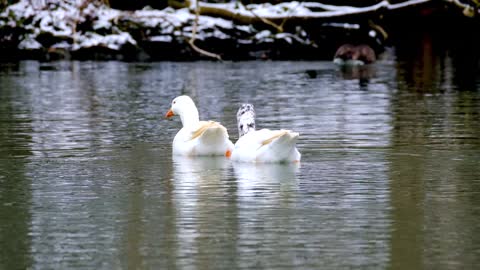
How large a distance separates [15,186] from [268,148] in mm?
2510

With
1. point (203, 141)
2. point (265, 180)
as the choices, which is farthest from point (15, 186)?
point (203, 141)

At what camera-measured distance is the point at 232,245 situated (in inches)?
336

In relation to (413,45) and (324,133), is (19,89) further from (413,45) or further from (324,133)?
(413,45)

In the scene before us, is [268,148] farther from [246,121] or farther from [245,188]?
[245,188]

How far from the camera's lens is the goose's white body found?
12.6m

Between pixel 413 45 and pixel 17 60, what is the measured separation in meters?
12.8

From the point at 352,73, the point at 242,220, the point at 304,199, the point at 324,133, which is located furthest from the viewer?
the point at 352,73

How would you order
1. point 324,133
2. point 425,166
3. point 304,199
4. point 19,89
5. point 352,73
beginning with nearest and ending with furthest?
point 304,199 < point 425,166 < point 324,133 < point 19,89 < point 352,73

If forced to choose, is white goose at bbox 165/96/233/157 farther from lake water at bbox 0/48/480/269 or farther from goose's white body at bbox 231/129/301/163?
goose's white body at bbox 231/129/301/163

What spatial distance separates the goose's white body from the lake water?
153mm

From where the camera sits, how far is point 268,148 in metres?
12.8

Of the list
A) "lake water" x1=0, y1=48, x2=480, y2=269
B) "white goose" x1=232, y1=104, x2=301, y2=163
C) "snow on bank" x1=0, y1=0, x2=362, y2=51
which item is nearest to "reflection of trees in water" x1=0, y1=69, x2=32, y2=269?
"lake water" x1=0, y1=48, x2=480, y2=269

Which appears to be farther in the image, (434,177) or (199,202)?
(434,177)

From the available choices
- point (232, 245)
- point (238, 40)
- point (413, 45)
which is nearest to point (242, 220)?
point (232, 245)
